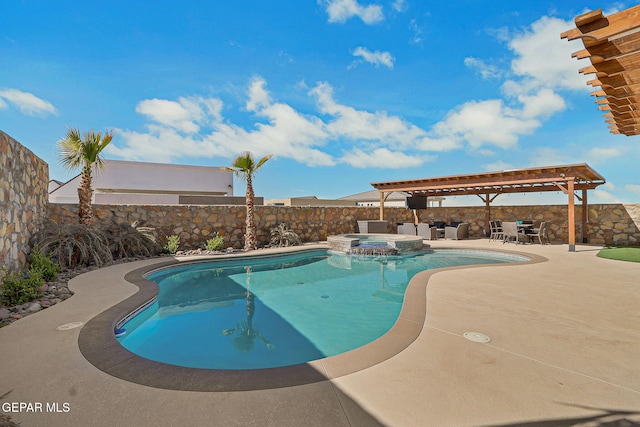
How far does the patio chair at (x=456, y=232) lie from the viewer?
1407cm

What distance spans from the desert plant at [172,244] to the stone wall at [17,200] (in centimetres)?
332

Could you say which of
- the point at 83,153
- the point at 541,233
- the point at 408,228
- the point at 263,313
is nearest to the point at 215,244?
the point at 83,153

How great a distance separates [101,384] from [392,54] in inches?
559

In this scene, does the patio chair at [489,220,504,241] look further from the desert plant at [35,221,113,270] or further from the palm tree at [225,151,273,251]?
the desert plant at [35,221,113,270]

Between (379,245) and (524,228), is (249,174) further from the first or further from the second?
(524,228)

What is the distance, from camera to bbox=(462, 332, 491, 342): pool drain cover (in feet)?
9.47

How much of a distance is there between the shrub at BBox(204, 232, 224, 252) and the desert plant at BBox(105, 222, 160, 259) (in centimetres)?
167

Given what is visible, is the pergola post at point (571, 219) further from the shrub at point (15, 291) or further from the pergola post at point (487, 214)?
the shrub at point (15, 291)

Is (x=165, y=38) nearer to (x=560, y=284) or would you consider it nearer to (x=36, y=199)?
(x=36, y=199)

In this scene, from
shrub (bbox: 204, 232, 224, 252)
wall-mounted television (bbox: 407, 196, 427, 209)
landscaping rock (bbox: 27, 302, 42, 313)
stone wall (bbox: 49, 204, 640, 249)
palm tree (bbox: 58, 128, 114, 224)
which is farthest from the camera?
wall-mounted television (bbox: 407, 196, 427, 209)

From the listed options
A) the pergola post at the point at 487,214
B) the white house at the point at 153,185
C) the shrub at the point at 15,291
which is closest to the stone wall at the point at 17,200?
the shrub at the point at 15,291

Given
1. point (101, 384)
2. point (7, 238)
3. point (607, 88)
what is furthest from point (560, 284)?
point (7, 238)

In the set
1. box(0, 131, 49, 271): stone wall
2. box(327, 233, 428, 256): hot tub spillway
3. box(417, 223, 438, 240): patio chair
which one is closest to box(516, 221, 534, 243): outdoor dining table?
box(417, 223, 438, 240): patio chair

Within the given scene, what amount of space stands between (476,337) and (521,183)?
10.9m
